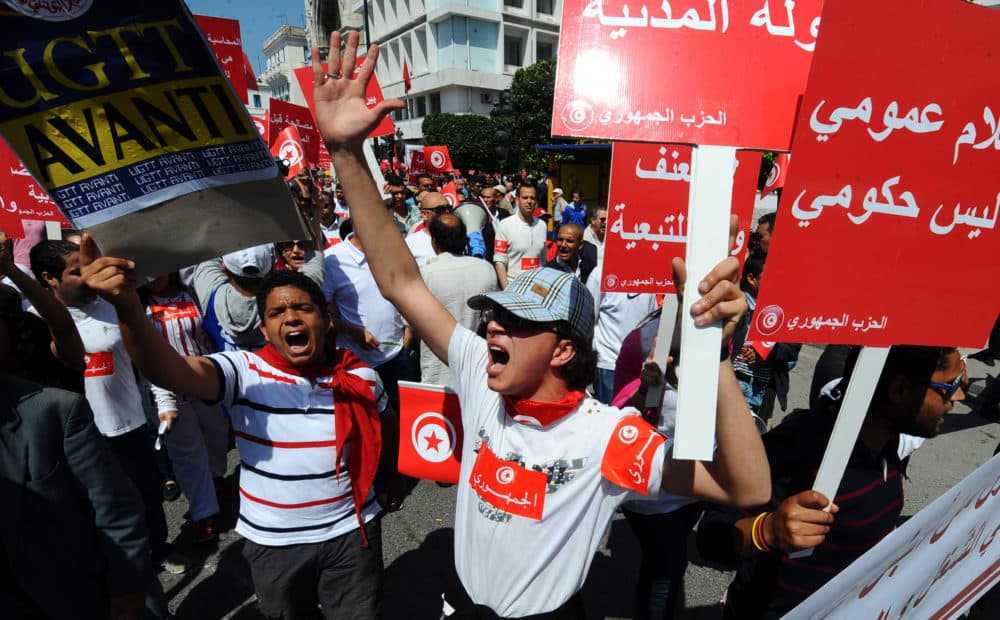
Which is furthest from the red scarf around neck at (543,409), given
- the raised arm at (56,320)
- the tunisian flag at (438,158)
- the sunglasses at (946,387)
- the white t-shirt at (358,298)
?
the tunisian flag at (438,158)

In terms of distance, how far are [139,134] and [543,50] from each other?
5008 centimetres

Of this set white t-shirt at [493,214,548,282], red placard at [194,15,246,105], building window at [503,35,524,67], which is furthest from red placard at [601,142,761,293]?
building window at [503,35,524,67]

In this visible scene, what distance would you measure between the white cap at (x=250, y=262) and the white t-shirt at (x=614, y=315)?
205 centimetres

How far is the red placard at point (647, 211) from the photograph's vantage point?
102 inches

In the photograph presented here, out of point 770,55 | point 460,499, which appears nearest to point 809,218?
point 770,55

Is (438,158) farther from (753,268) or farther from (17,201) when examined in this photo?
(753,268)

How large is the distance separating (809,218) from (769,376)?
8.59ft

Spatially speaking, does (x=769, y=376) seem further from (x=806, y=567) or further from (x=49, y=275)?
(x=49, y=275)

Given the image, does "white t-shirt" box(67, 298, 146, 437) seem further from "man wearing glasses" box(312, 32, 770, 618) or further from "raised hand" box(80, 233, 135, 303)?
"man wearing glasses" box(312, 32, 770, 618)

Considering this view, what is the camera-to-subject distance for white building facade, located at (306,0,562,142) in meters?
42.0

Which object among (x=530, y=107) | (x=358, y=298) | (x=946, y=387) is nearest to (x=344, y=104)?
(x=946, y=387)

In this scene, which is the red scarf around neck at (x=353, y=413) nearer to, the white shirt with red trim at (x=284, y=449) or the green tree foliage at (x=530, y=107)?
the white shirt with red trim at (x=284, y=449)

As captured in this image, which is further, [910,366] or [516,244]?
[516,244]

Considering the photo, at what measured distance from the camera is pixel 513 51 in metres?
45.6
